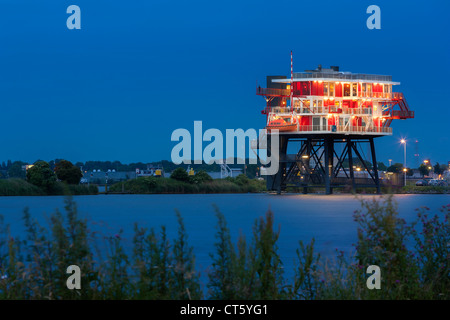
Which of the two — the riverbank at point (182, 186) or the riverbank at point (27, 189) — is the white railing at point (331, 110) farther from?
the riverbank at point (182, 186)

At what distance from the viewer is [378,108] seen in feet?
312

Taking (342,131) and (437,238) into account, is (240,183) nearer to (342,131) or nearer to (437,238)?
(342,131)

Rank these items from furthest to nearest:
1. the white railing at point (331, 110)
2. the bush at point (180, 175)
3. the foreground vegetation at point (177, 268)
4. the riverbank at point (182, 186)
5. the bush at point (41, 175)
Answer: the riverbank at point (182, 186) → the bush at point (180, 175) → the bush at point (41, 175) → the white railing at point (331, 110) → the foreground vegetation at point (177, 268)

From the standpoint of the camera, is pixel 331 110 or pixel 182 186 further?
pixel 182 186

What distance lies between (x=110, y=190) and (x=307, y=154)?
5330 cm

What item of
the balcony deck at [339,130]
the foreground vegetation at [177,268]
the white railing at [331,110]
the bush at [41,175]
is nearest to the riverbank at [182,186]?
the bush at [41,175]

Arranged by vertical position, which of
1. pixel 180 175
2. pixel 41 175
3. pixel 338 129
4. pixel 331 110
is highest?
pixel 331 110

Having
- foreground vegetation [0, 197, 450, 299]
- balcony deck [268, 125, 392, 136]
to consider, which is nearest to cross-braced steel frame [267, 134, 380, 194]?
balcony deck [268, 125, 392, 136]

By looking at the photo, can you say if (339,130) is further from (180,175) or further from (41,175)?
(41,175)

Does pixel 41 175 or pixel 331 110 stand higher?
pixel 331 110

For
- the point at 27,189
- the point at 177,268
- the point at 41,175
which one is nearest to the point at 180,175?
the point at 41,175

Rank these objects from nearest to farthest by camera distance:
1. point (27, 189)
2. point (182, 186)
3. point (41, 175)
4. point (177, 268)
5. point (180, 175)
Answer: point (177, 268) → point (41, 175) → point (27, 189) → point (180, 175) → point (182, 186)
